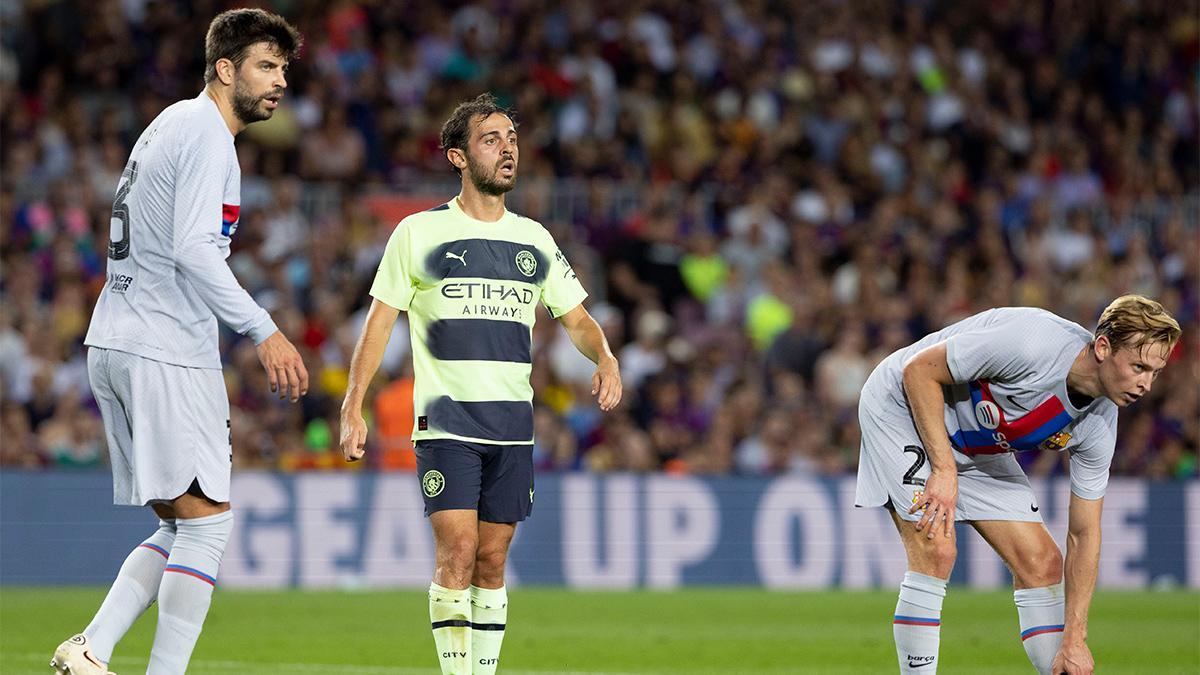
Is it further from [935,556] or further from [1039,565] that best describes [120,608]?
[1039,565]

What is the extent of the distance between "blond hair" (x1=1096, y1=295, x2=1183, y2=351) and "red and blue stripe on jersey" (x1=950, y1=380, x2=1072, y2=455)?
0.44 meters

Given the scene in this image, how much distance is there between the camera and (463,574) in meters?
7.29

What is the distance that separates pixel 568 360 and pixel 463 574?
10.2m

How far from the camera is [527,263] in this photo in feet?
25.1

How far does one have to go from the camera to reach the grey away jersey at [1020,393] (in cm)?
696

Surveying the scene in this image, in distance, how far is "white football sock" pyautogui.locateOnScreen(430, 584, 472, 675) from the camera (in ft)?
23.9

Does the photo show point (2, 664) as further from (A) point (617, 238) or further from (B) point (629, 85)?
(B) point (629, 85)

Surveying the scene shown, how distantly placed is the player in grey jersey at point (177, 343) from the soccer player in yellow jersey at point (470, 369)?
83 centimetres

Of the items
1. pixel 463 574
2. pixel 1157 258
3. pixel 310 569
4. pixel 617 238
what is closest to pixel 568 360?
pixel 617 238

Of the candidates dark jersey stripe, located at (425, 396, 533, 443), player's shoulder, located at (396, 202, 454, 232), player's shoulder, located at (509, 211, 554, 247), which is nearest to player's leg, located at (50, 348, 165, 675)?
dark jersey stripe, located at (425, 396, 533, 443)

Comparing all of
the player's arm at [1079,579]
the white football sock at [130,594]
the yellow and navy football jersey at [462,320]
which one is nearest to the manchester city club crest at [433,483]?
the yellow and navy football jersey at [462,320]

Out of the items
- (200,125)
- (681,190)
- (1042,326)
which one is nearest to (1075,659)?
(1042,326)

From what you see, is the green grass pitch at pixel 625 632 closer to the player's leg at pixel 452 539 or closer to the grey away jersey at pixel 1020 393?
the player's leg at pixel 452 539

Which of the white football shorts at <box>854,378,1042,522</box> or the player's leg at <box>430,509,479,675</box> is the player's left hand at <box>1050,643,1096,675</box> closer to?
the white football shorts at <box>854,378,1042,522</box>
